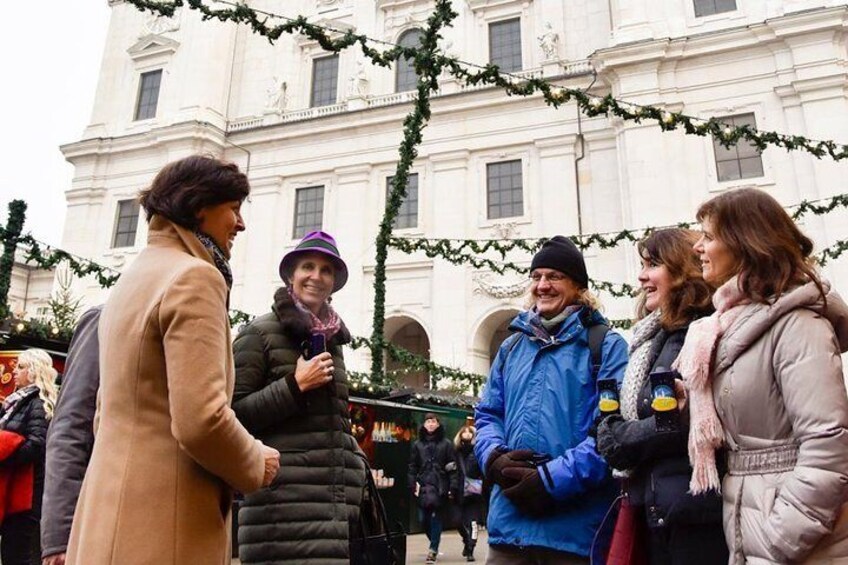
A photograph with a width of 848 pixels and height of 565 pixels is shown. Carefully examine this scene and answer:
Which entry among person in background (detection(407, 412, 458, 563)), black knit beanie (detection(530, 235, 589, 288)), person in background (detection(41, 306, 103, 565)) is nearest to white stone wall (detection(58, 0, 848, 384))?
person in background (detection(407, 412, 458, 563))

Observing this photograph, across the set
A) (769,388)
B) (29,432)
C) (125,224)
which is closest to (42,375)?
(29,432)

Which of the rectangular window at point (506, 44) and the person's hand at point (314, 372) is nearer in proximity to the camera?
the person's hand at point (314, 372)

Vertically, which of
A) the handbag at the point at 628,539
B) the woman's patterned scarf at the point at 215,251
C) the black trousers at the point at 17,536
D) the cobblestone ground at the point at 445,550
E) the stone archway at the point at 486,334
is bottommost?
the cobblestone ground at the point at 445,550

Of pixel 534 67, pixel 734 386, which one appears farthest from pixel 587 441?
pixel 534 67

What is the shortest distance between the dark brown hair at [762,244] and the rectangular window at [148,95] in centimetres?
2756

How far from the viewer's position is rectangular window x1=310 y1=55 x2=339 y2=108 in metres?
25.5

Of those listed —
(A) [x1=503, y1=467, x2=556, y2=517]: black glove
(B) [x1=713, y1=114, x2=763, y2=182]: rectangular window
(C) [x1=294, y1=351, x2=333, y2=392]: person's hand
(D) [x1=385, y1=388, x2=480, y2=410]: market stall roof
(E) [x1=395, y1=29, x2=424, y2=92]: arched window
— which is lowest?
(A) [x1=503, y1=467, x2=556, y2=517]: black glove

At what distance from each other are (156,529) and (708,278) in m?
2.05

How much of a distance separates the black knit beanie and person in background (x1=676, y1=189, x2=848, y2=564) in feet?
2.55

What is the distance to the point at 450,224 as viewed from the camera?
69.6ft

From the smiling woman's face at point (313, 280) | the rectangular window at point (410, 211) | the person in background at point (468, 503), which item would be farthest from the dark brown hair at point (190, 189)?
the rectangular window at point (410, 211)

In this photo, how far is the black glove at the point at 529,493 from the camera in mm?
2555

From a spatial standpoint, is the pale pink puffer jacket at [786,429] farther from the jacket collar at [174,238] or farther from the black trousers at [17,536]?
the black trousers at [17,536]

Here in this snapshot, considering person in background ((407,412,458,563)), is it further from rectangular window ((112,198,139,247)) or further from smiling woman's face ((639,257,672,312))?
rectangular window ((112,198,139,247))
